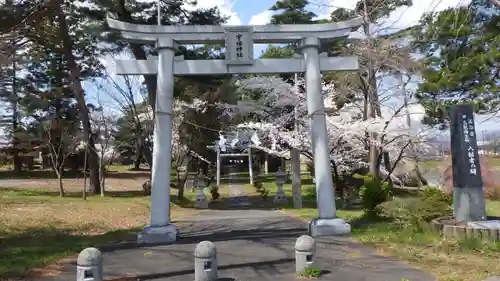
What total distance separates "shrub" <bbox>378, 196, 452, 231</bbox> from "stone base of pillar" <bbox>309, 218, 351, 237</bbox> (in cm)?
127

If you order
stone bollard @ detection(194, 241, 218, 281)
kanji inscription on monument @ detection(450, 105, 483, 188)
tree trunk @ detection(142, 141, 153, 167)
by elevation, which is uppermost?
tree trunk @ detection(142, 141, 153, 167)

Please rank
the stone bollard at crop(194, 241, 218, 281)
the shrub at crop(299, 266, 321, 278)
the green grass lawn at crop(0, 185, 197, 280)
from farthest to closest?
1. the green grass lawn at crop(0, 185, 197, 280)
2. the shrub at crop(299, 266, 321, 278)
3. the stone bollard at crop(194, 241, 218, 281)

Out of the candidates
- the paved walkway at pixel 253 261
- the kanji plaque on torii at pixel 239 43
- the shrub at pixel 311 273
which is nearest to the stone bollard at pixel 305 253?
the shrub at pixel 311 273

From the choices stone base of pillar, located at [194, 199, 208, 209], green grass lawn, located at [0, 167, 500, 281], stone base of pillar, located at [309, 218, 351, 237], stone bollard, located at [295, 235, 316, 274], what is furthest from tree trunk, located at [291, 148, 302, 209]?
stone bollard, located at [295, 235, 316, 274]

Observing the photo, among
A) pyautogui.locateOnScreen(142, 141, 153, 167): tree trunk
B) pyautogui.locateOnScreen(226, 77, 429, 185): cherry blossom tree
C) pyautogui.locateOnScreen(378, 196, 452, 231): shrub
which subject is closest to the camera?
pyautogui.locateOnScreen(378, 196, 452, 231): shrub

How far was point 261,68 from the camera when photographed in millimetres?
11172

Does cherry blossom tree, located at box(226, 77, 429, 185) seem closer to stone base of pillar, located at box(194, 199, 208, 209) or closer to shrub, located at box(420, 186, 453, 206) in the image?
stone base of pillar, located at box(194, 199, 208, 209)

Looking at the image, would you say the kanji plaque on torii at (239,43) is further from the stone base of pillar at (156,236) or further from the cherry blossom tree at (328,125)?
the cherry blossom tree at (328,125)

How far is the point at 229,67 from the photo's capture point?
11.0 metres

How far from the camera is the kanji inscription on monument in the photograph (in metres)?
10.1

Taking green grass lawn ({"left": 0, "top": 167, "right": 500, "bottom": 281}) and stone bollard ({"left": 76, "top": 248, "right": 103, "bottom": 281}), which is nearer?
stone bollard ({"left": 76, "top": 248, "right": 103, "bottom": 281})

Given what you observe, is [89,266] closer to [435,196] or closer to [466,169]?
[466,169]

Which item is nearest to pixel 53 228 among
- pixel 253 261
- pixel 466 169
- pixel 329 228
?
pixel 253 261

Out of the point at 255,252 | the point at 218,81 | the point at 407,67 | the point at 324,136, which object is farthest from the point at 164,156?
the point at 407,67
